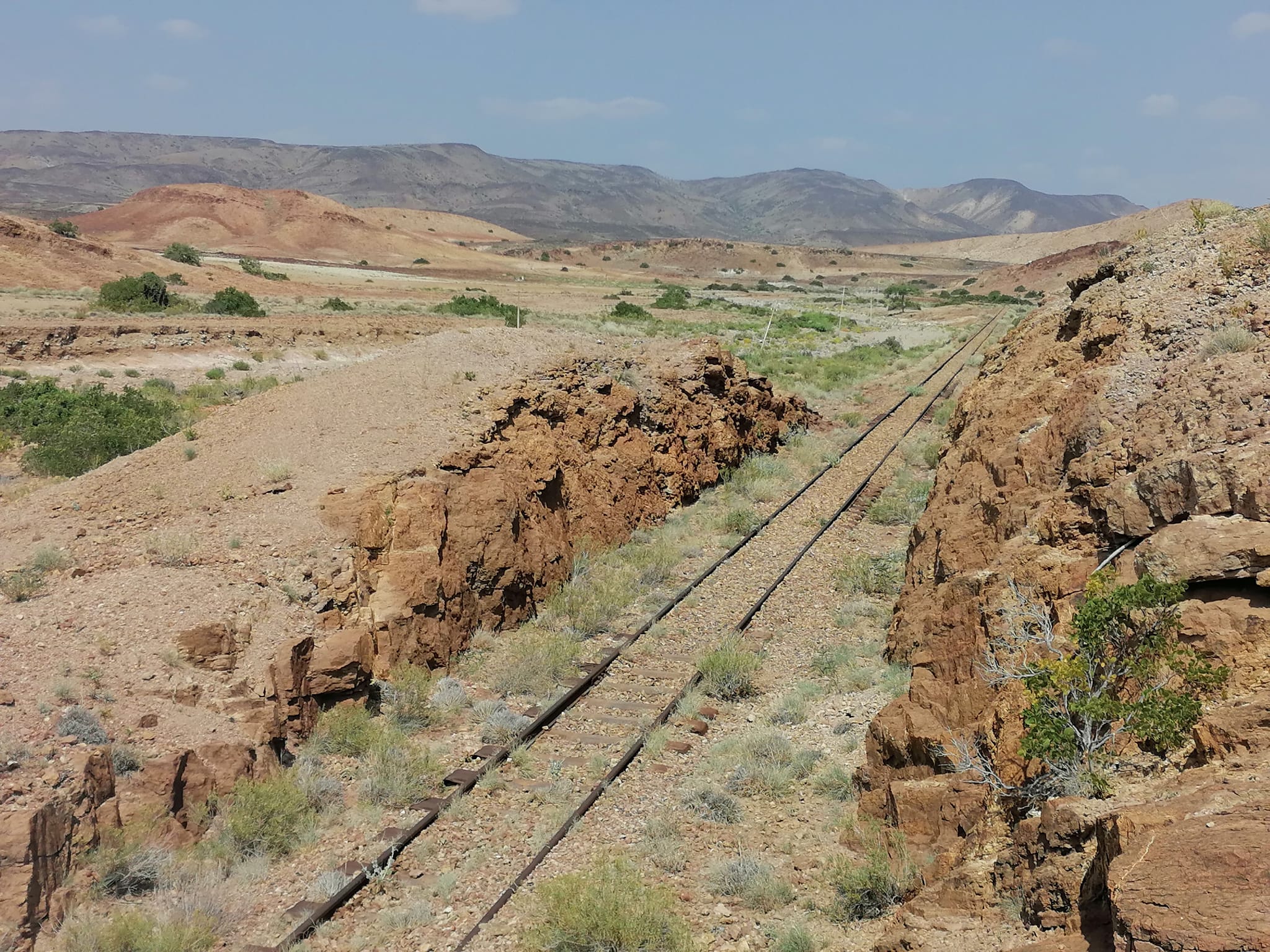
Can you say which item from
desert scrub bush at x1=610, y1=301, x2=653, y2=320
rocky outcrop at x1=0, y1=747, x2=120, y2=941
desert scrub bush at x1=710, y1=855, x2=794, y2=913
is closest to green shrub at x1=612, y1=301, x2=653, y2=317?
desert scrub bush at x1=610, y1=301, x2=653, y2=320

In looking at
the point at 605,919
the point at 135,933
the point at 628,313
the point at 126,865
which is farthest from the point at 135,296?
the point at 605,919

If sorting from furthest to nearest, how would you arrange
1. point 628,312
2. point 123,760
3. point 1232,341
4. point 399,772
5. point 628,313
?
1. point 628,312
2. point 628,313
3. point 399,772
4. point 1232,341
5. point 123,760

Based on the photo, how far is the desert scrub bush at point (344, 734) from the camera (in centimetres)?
972

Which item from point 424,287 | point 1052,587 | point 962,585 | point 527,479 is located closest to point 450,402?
point 527,479

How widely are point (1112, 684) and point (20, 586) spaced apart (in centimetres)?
998

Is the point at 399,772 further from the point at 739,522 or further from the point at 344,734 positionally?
the point at 739,522

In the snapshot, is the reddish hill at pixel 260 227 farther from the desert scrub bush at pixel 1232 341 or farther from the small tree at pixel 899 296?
the desert scrub bush at pixel 1232 341

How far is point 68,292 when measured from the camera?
44.3 m

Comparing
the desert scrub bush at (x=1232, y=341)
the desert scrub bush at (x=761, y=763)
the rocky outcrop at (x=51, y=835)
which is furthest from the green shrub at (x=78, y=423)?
the desert scrub bush at (x=1232, y=341)

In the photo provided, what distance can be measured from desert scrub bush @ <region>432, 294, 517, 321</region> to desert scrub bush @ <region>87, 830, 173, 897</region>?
3669cm

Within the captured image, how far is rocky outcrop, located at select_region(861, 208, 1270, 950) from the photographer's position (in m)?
5.11

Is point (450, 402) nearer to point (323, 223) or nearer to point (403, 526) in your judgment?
point (403, 526)

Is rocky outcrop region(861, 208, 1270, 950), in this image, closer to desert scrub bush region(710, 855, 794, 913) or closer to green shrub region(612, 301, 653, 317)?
desert scrub bush region(710, 855, 794, 913)

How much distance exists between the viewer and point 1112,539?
307 inches
